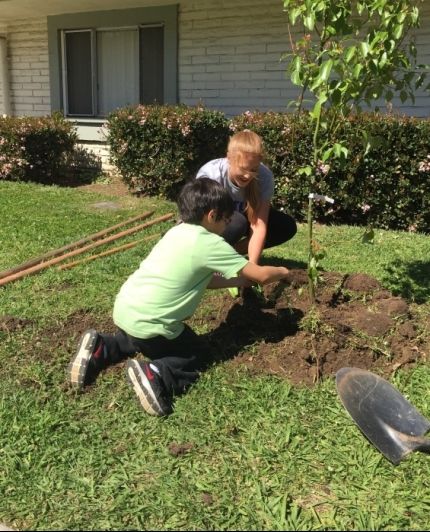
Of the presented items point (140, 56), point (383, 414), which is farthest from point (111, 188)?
point (383, 414)

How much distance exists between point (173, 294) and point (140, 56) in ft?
26.1

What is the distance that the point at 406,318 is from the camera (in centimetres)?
348

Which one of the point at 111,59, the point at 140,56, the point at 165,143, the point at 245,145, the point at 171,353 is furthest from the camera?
the point at 111,59

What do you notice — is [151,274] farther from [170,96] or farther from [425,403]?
[170,96]

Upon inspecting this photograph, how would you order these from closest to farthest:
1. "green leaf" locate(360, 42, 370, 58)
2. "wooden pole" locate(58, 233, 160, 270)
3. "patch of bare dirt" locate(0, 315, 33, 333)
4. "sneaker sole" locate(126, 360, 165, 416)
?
"green leaf" locate(360, 42, 370, 58) → "sneaker sole" locate(126, 360, 165, 416) → "patch of bare dirt" locate(0, 315, 33, 333) → "wooden pole" locate(58, 233, 160, 270)

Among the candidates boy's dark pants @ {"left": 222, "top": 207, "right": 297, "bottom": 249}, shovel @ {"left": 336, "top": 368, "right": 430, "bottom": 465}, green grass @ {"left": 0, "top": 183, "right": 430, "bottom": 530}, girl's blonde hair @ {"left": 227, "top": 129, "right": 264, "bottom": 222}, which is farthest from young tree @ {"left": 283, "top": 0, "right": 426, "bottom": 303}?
green grass @ {"left": 0, "top": 183, "right": 430, "bottom": 530}

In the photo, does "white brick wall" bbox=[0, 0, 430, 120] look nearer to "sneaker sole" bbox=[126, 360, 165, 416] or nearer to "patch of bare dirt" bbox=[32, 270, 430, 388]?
"patch of bare dirt" bbox=[32, 270, 430, 388]

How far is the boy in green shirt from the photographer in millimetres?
2816

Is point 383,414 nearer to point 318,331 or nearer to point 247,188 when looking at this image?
point 318,331

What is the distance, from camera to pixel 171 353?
9.93 feet

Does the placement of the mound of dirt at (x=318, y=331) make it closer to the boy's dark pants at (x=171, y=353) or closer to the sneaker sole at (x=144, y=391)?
the boy's dark pants at (x=171, y=353)

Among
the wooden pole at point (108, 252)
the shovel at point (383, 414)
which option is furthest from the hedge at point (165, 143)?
the shovel at point (383, 414)

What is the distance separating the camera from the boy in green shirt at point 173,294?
9.24 ft

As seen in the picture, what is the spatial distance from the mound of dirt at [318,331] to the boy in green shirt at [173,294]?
42cm
